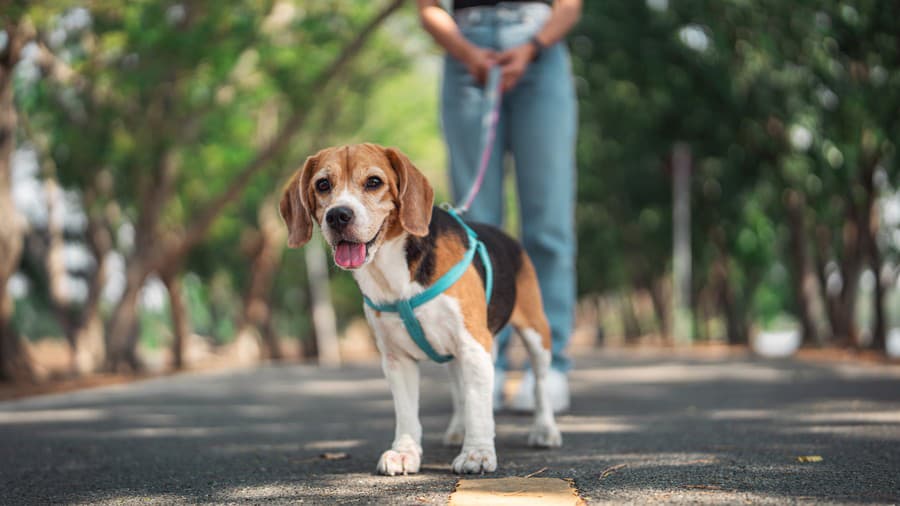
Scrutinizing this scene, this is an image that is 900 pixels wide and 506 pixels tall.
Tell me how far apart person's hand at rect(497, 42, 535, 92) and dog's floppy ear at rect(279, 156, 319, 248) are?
2.06 metres

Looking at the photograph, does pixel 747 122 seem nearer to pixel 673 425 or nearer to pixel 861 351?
pixel 861 351

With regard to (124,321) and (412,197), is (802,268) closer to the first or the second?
(124,321)

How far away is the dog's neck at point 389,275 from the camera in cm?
415

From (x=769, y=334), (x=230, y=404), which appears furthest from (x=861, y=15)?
(x=769, y=334)

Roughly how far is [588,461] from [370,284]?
1150mm

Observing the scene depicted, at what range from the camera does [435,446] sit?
5023 mm

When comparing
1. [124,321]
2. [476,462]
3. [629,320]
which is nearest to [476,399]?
[476,462]

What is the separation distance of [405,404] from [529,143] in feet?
7.97

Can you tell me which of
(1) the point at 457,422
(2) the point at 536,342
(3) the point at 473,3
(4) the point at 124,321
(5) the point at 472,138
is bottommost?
(1) the point at 457,422

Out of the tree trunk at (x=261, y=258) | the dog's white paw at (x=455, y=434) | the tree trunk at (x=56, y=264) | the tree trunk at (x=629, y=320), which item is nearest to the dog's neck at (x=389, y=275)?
the dog's white paw at (x=455, y=434)

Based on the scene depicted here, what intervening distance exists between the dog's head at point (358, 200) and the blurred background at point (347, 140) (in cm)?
864

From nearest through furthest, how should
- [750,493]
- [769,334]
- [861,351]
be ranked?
1. [750,493]
2. [861,351]
3. [769,334]

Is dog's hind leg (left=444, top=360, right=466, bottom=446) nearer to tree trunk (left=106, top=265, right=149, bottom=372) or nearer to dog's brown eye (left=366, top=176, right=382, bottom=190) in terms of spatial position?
dog's brown eye (left=366, top=176, right=382, bottom=190)

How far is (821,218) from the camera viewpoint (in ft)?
68.7
